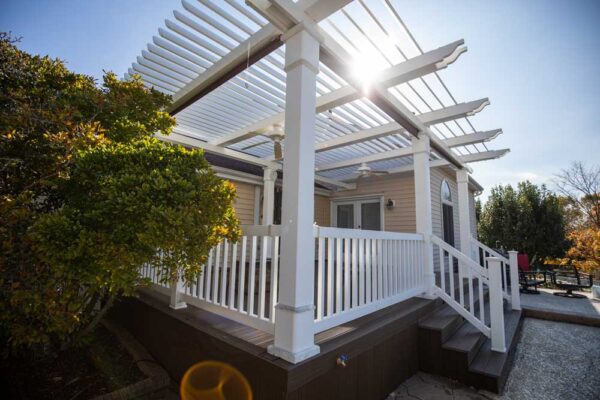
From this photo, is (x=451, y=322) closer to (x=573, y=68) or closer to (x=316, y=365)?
(x=316, y=365)

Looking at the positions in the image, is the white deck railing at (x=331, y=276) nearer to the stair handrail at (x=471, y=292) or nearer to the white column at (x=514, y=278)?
the stair handrail at (x=471, y=292)

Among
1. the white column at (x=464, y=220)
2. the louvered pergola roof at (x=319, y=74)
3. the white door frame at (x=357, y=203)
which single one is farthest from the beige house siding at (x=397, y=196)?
the louvered pergola roof at (x=319, y=74)

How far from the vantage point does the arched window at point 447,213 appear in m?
7.72

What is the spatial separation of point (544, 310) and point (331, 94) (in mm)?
5347

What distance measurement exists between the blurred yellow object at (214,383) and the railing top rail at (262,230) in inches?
41.5

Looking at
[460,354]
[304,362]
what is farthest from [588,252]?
[304,362]

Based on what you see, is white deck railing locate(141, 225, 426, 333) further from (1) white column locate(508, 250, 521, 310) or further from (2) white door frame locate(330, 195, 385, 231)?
(2) white door frame locate(330, 195, 385, 231)

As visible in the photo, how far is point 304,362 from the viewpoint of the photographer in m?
1.77

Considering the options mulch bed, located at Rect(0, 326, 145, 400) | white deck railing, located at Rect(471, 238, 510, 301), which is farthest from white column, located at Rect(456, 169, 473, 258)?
mulch bed, located at Rect(0, 326, 145, 400)

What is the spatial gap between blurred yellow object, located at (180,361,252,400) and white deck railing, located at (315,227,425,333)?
27.1 inches

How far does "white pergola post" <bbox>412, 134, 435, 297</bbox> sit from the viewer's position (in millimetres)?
3852

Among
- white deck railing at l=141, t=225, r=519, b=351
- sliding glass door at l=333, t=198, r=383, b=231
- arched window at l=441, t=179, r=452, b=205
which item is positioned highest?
arched window at l=441, t=179, r=452, b=205

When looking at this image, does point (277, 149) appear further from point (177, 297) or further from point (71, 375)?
point (71, 375)

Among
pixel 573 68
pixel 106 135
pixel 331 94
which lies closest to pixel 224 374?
pixel 106 135
